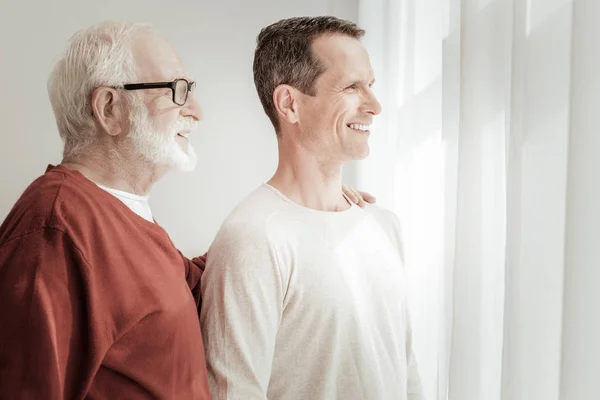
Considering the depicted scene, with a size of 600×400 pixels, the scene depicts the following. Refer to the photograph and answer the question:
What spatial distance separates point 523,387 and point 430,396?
69cm

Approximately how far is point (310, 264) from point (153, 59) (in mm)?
551

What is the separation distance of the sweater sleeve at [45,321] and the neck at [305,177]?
513 mm

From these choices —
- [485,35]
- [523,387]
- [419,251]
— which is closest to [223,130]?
[419,251]

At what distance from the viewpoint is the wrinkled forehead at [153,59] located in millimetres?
1373

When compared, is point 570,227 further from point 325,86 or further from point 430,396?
point 430,396

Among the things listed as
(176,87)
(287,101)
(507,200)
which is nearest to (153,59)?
(176,87)

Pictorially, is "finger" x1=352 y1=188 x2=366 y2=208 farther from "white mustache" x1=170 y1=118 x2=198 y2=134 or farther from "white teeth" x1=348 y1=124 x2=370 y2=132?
"white mustache" x1=170 y1=118 x2=198 y2=134

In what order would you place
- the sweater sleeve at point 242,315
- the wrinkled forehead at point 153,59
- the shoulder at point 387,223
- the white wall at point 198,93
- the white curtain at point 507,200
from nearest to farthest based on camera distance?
the white curtain at point 507,200 < the sweater sleeve at point 242,315 < the wrinkled forehead at point 153,59 < the shoulder at point 387,223 < the white wall at point 198,93

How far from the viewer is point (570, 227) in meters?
1.07

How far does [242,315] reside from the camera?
1276 millimetres

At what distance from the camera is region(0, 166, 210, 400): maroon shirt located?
1.06 meters

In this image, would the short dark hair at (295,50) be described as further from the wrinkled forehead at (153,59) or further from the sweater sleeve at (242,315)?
the sweater sleeve at (242,315)

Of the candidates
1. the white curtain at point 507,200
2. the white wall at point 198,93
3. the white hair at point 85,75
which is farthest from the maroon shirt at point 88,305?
the white wall at point 198,93

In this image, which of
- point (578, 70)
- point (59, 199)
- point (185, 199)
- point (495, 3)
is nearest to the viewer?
point (578, 70)
